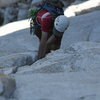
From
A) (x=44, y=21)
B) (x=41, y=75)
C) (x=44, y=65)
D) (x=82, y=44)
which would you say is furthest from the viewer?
(x=44, y=21)

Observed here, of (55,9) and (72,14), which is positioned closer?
(55,9)

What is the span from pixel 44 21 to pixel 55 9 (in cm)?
28

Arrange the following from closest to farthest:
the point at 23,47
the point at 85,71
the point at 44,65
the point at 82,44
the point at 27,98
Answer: the point at 27,98 < the point at 85,71 < the point at 44,65 < the point at 82,44 < the point at 23,47

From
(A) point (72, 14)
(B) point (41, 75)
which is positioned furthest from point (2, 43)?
(B) point (41, 75)

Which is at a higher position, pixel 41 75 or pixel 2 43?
pixel 41 75

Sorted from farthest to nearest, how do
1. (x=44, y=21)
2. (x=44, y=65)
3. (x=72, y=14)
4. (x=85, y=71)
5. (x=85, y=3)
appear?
(x=85, y=3)
(x=72, y=14)
(x=44, y=21)
(x=44, y=65)
(x=85, y=71)

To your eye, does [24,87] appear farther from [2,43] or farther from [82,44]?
[2,43]

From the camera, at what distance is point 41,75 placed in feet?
13.5

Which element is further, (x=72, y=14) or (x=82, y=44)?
(x=72, y=14)

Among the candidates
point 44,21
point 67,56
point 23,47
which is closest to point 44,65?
point 67,56

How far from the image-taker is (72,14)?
11.3 m

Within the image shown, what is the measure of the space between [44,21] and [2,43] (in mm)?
2789

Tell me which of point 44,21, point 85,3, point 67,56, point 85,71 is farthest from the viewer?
point 85,3

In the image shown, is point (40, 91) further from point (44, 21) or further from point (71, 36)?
point (71, 36)
